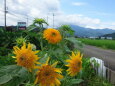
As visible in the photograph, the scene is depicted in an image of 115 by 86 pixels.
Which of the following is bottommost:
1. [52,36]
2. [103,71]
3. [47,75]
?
[103,71]

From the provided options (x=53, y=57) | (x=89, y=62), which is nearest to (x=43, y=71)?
(x=53, y=57)

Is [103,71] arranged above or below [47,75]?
below

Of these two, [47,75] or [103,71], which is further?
[103,71]

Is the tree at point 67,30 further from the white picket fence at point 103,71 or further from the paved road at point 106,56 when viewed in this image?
the paved road at point 106,56

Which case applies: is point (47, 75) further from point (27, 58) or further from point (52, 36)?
point (52, 36)

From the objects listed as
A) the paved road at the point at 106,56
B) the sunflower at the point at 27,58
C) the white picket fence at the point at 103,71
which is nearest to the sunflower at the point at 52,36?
the sunflower at the point at 27,58

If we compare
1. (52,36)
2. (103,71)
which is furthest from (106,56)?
(52,36)

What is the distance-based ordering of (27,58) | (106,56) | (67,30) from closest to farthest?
(27,58) < (67,30) < (106,56)

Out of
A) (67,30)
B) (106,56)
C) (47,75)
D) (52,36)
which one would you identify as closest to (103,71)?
(67,30)

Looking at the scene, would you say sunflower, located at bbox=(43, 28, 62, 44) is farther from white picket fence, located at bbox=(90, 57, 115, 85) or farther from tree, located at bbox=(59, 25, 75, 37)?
white picket fence, located at bbox=(90, 57, 115, 85)

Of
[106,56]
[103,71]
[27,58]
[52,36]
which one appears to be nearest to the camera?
[27,58]

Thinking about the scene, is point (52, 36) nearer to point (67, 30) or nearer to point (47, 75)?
point (47, 75)

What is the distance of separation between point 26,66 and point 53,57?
1.87 feet

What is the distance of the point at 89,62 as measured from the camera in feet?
22.5
